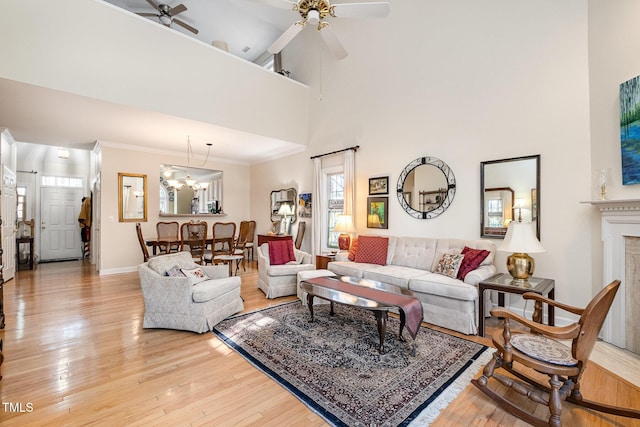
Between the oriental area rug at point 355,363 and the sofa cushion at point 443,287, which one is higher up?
the sofa cushion at point 443,287

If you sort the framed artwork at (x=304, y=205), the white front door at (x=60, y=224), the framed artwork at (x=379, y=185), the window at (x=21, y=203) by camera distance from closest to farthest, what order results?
1. the framed artwork at (x=379, y=185)
2. the framed artwork at (x=304, y=205)
3. the window at (x=21, y=203)
4. the white front door at (x=60, y=224)

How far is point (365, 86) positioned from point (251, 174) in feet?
14.4

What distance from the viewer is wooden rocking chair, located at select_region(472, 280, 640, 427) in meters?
1.65

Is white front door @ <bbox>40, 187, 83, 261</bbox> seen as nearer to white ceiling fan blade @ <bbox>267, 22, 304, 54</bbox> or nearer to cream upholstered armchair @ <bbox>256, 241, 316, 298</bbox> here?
cream upholstered armchair @ <bbox>256, 241, 316, 298</bbox>

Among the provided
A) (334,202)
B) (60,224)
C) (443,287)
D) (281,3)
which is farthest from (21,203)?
(443,287)

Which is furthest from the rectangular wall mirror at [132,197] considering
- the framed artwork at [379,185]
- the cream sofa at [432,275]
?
the framed artwork at [379,185]

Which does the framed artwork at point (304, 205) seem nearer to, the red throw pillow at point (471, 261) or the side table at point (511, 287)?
the red throw pillow at point (471, 261)

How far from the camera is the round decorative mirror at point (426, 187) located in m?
4.23

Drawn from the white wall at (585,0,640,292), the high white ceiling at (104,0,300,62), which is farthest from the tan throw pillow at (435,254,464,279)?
A: the high white ceiling at (104,0,300,62)

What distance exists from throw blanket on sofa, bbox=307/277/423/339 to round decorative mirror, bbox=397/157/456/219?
1.93 metres

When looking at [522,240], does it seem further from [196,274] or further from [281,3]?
[196,274]

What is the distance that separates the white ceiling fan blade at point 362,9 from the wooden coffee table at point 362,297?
300 cm

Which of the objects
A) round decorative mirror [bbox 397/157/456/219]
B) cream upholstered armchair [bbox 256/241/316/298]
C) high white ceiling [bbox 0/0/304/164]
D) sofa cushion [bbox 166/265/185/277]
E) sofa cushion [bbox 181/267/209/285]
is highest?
high white ceiling [bbox 0/0/304/164]

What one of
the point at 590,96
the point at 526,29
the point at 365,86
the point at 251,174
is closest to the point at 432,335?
the point at 590,96
